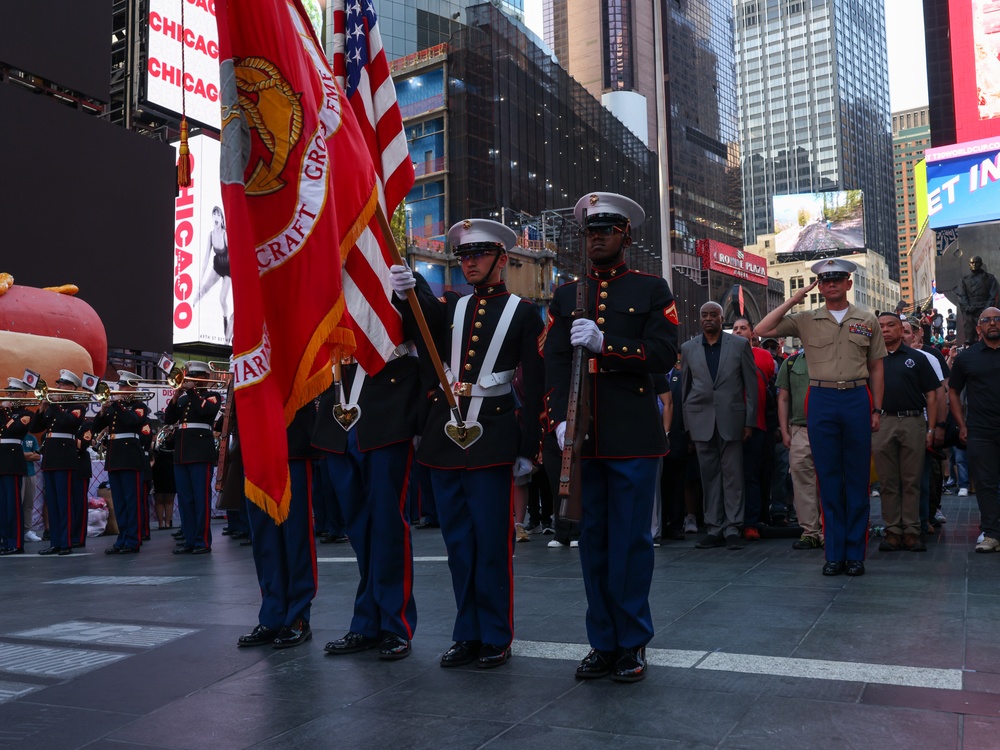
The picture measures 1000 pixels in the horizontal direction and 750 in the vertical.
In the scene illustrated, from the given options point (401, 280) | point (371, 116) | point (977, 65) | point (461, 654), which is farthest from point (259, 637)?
point (977, 65)

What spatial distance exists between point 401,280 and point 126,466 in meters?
7.90

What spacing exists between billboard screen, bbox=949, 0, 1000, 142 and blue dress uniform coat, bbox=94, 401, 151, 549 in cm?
4312

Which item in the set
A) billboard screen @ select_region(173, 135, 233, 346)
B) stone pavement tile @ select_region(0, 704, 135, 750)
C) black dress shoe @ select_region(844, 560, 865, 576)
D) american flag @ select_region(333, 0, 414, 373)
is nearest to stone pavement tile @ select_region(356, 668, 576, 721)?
stone pavement tile @ select_region(0, 704, 135, 750)

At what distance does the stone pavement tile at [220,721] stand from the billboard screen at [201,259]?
36449 millimetres

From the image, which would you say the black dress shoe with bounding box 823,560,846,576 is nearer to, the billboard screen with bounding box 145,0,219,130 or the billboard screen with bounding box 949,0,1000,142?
the billboard screen with bounding box 145,0,219,130

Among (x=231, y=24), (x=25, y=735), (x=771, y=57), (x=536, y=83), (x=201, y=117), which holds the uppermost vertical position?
(x=771, y=57)

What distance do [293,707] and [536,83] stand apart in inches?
2433

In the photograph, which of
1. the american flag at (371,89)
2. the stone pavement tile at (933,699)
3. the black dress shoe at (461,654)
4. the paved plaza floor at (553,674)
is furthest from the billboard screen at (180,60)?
the stone pavement tile at (933,699)

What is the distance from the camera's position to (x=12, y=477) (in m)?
12.0

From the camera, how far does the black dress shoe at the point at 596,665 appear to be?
13.1 feet

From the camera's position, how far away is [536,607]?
18.6ft

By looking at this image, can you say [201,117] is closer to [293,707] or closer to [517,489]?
[517,489]

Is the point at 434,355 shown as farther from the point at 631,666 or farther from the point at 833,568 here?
the point at 833,568

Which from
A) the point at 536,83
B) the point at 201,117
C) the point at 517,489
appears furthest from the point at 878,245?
the point at 517,489
